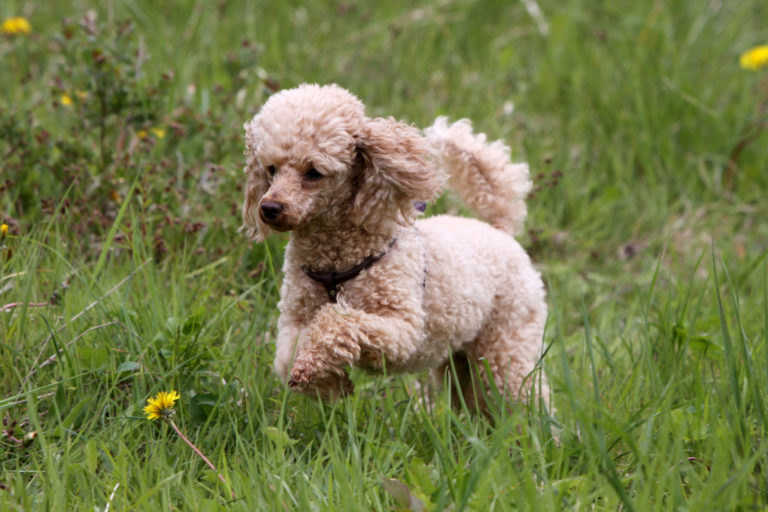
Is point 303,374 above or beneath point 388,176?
beneath

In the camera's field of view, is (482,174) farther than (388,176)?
Yes

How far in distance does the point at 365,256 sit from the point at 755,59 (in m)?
4.42

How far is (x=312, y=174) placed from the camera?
9.37ft

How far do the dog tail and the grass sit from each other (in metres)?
0.46

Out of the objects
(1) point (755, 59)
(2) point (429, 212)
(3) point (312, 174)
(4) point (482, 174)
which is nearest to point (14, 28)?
(2) point (429, 212)

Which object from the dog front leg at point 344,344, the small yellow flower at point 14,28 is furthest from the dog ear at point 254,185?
the small yellow flower at point 14,28

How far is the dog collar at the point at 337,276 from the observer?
3.00 metres

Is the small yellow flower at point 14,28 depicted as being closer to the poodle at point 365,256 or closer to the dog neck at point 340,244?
the poodle at point 365,256

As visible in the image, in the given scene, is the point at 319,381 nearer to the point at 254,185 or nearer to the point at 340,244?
the point at 340,244

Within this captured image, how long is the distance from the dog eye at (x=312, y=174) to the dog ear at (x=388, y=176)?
186 millimetres

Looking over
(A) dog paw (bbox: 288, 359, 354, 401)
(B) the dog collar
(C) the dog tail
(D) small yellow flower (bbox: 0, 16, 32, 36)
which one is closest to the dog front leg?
(A) dog paw (bbox: 288, 359, 354, 401)

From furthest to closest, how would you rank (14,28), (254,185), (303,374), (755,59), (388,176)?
1. (755,59)
2. (14,28)
3. (254,185)
4. (388,176)
5. (303,374)

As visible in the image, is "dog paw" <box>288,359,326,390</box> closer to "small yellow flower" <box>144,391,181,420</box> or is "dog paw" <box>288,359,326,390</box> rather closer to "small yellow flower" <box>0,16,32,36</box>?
"small yellow flower" <box>144,391,181,420</box>

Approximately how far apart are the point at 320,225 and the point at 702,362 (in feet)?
5.52
